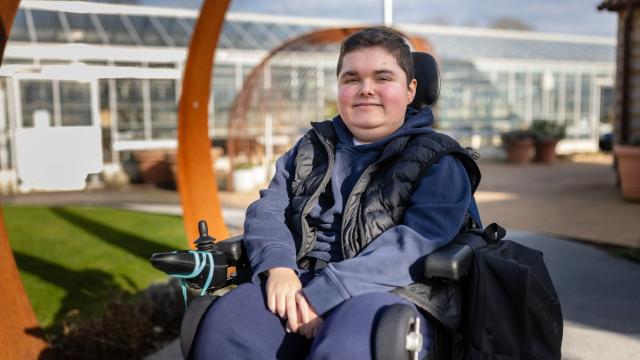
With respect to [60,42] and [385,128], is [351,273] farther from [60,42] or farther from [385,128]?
[60,42]

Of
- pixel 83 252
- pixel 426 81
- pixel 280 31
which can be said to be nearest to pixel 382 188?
pixel 426 81

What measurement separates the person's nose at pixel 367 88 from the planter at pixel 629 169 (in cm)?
643

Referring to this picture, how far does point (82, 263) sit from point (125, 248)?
521 mm

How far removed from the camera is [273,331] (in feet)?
5.34

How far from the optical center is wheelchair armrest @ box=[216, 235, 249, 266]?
6.22ft

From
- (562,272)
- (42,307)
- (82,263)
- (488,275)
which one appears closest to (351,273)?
(488,275)

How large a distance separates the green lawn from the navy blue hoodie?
1.96 metres

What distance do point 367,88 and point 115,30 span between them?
11.2 meters

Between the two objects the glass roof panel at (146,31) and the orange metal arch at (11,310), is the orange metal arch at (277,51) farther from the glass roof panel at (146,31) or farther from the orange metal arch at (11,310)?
the orange metal arch at (11,310)

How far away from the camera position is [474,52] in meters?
16.3

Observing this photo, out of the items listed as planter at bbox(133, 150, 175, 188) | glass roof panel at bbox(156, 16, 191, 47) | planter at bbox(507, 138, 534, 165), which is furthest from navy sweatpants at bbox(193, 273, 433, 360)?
planter at bbox(507, 138, 534, 165)

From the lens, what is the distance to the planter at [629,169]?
733 centimetres

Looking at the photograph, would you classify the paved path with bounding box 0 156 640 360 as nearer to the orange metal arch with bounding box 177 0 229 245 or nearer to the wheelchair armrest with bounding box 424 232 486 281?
the orange metal arch with bounding box 177 0 229 245

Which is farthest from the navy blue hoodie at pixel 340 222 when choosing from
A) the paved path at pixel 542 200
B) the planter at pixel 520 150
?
the planter at pixel 520 150
